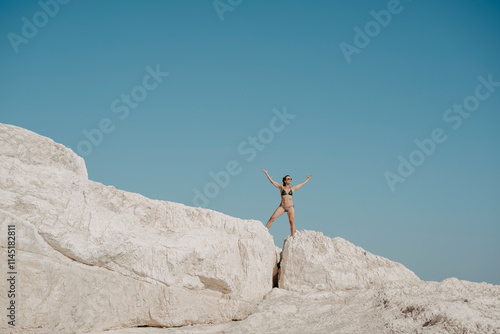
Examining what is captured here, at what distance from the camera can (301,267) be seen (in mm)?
9500

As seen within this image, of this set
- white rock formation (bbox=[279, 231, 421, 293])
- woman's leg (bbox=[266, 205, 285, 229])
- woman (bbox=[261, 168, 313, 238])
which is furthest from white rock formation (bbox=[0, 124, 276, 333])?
woman (bbox=[261, 168, 313, 238])

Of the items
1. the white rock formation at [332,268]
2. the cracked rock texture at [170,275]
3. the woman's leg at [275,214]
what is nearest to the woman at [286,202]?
the woman's leg at [275,214]

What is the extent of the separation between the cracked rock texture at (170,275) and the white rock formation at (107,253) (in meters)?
0.02

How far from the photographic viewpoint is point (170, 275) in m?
8.08

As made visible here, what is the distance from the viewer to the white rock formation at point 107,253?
23.0 feet

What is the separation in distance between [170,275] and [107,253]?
1197mm

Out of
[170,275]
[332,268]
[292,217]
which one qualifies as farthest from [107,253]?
[292,217]

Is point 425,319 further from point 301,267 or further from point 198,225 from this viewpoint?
point 198,225

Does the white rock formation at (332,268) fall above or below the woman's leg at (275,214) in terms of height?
below

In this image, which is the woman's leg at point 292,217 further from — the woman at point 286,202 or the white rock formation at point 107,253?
the white rock formation at point 107,253

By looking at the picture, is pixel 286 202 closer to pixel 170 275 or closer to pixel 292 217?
pixel 292 217

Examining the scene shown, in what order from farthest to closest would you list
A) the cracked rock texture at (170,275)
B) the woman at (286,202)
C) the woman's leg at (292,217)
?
the woman at (286,202) < the woman's leg at (292,217) < the cracked rock texture at (170,275)

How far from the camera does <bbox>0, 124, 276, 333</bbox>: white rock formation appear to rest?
7023mm

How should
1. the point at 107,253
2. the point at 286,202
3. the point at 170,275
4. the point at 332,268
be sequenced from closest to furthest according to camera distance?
the point at 107,253, the point at 170,275, the point at 332,268, the point at 286,202
